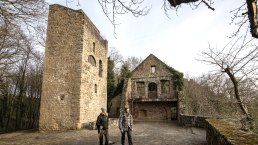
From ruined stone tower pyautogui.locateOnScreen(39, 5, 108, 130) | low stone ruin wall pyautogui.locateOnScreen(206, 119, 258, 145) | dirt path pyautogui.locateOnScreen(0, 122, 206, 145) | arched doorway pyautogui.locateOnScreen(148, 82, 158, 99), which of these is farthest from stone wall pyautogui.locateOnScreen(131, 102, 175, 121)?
low stone ruin wall pyautogui.locateOnScreen(206, 119, 258, 145)

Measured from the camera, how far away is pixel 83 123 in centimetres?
1470

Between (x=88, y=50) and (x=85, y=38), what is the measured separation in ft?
3.24

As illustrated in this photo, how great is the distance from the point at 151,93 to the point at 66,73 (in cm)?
1124

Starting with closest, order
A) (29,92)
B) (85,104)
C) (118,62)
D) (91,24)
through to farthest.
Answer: (85,104), (91,24), (29,92), (118,62)

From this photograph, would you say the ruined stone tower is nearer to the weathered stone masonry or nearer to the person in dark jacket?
the person in dark jacket

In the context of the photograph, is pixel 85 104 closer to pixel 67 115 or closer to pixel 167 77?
pixel 67 115

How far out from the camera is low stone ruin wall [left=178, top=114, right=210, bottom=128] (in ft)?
52.5

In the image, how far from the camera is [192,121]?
56.3ft

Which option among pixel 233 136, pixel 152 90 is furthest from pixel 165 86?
pixel 233 136

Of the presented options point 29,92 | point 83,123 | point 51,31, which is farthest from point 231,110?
point 29,92

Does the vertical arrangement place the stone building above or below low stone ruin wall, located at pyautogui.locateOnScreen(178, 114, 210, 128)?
above

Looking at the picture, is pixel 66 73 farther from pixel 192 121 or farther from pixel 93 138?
pixel 192 121

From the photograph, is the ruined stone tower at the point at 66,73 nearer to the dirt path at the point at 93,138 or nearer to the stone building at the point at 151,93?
the dirt path at the point at 93,138

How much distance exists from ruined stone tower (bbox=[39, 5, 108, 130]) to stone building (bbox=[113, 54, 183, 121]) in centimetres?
809
